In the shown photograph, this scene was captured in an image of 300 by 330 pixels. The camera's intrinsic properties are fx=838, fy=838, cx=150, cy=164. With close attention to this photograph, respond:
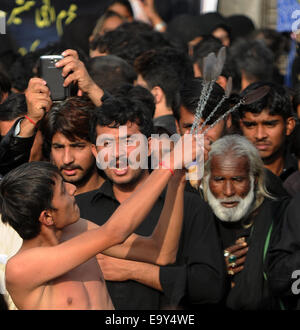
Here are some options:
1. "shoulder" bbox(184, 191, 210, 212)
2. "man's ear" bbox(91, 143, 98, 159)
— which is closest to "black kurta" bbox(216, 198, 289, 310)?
"shoulder" bbox(184, 191, 210, 212)

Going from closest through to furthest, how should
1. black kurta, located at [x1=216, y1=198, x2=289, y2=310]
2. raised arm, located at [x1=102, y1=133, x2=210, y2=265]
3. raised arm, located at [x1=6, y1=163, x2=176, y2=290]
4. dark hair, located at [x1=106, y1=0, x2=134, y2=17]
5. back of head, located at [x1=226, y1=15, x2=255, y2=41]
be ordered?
1. raised arm, located at [x1=6, y1=163, x2=176, y2=290]
2. raised arm, located at [x1=102, y1=133, x2=210, y2=265]
3. black kurta, located at [x1=216, y1=198, x2=289, y2=310]
4. dark hair, located at [x1=106, y1=0, x2=134, y2=17]
5. back of head, located at [x1=226, y1=15, x2=255, y2=41]

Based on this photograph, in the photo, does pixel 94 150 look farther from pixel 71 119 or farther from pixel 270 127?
pixel 270 127

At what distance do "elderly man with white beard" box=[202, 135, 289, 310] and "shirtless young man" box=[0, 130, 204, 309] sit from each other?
662 mm

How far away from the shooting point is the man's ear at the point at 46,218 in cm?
379

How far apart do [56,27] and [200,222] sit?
508 cm

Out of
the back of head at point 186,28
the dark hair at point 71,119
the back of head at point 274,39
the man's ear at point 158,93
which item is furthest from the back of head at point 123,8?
the dark hair at point 71,119

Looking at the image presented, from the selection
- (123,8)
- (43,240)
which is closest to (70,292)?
(43,240)

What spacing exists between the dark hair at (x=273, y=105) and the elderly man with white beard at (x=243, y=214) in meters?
0.51

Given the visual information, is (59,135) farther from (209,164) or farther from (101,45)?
Answer: (101,45)

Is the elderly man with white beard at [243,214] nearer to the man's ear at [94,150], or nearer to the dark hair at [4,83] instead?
the man's ear at [94,150]

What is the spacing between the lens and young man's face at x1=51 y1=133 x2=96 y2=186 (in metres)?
5.07

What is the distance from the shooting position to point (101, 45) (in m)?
7.10

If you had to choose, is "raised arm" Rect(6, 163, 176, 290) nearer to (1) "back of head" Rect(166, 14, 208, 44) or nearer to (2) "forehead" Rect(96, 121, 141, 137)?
(2) "forehead" Rect(96, 121, 141, 137)

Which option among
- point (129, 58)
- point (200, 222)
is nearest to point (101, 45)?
point (129, 58)
